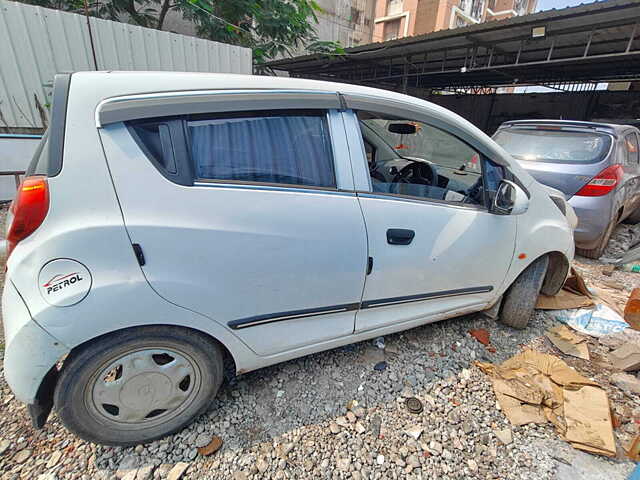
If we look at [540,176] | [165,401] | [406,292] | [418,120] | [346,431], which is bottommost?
[346,431]

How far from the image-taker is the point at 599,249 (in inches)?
152

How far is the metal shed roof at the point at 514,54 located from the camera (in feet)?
19.5

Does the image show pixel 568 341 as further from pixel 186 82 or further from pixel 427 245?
pixel 186 82

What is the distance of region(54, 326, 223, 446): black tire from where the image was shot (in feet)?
4.27

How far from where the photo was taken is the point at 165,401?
151 centimetres

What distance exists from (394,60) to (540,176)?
8888 mm

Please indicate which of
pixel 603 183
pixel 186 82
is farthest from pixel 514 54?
pixel 186 82

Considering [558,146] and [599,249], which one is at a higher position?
[558,146]

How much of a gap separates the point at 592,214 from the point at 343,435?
379 cm

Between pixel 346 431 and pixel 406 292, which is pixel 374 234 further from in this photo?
pixel 346 431

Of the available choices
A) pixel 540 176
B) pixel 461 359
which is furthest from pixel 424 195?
pixel 540 176

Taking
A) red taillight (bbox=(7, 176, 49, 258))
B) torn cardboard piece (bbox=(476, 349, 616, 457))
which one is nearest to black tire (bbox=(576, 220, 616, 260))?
torn cardboard piece (bbox=(476, 349, 616, 457))

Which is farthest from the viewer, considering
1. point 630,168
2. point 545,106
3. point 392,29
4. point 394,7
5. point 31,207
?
point 392,29

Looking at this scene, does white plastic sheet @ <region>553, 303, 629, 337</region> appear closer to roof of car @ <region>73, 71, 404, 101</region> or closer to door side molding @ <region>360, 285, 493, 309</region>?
door side molding @ <region>360, 285, 493, 309</region>
